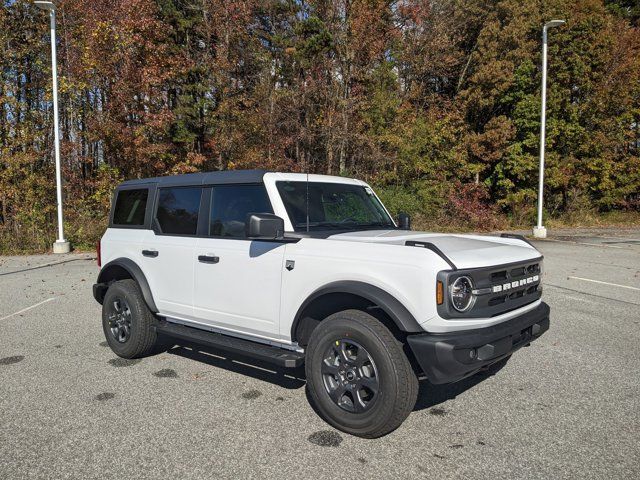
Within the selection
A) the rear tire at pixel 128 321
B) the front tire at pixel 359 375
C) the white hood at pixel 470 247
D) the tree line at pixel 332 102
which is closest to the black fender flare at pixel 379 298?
the front tire at pixel 359 375

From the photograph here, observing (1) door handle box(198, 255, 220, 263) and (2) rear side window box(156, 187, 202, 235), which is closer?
(1) door handle box(198, 255, 220, 263)

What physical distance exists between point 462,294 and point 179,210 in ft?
9.65

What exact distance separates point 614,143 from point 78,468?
29.3 m

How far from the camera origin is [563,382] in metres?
4.46

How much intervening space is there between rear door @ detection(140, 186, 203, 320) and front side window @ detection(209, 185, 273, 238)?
242 millimetres

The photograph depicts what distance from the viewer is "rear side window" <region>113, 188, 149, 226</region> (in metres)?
5.29

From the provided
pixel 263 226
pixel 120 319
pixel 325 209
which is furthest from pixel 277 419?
pixel 120 319

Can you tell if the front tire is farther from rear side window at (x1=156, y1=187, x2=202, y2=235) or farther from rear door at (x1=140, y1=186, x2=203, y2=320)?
rear side window at (x1=156, y1=187, x2=202, y2=235)

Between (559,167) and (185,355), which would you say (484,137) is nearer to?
(559,167)

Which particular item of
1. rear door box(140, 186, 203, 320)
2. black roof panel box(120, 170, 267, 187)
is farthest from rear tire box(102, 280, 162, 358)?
black roof panel box(120, 170, 267, 187)

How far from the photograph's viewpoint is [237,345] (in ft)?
13.3

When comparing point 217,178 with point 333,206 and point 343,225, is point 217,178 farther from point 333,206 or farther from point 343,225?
point 343,225

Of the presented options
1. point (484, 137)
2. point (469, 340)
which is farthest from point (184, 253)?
point (484, 137)

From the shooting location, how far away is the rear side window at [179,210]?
15.5 ft
